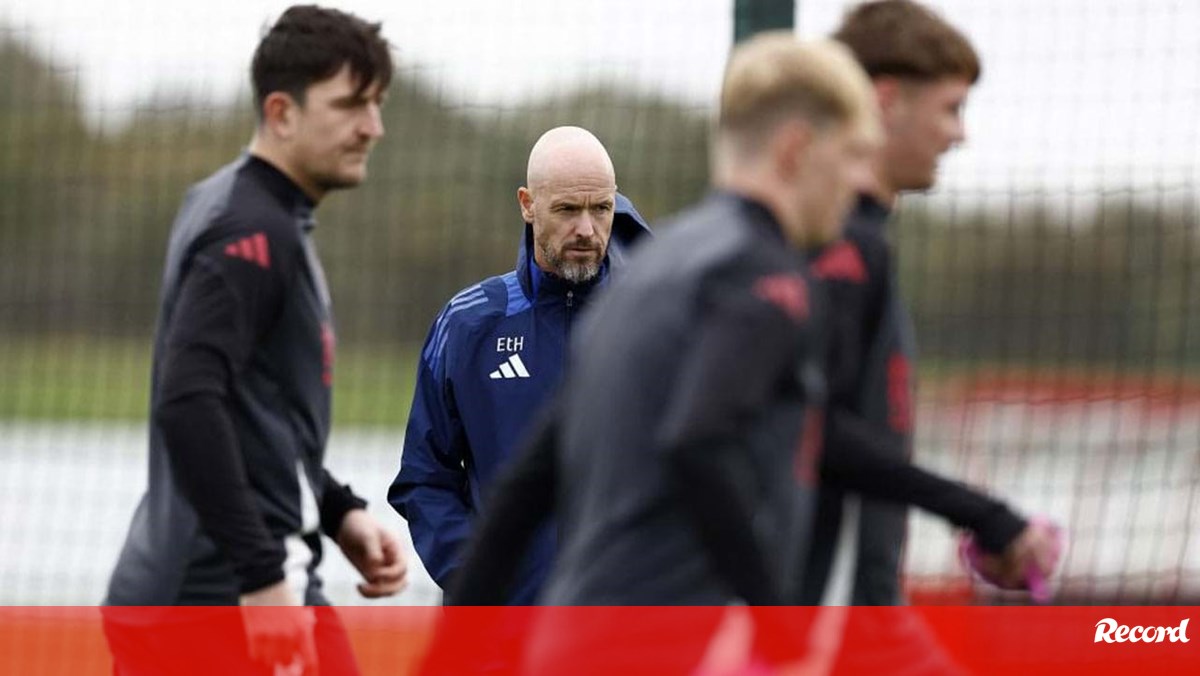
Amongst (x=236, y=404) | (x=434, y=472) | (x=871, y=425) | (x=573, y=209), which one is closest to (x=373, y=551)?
(x=434, y=472)

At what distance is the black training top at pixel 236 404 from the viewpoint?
365 centimetres

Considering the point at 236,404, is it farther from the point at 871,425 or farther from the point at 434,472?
Result: the point at 871,425

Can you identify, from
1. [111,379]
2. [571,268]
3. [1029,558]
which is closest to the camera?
[1029,558]

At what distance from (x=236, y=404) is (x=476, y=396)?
37.4 inches

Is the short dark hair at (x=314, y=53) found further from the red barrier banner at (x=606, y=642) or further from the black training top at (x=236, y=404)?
the red barrier banner at (x=606, y=642)

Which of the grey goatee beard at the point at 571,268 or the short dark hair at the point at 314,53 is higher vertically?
the short dark hair at the point at 314,53

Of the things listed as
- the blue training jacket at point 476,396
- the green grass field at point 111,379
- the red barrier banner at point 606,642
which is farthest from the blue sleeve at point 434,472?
the green grass field at point 111,379

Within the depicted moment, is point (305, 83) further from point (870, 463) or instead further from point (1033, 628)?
point (1033, 628)

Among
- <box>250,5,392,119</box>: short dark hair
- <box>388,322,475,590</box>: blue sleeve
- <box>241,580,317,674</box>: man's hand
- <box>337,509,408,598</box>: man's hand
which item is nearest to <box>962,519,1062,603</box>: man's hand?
<box>241,580,317,674</box>: man's hand

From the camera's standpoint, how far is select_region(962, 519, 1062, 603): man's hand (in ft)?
10.2

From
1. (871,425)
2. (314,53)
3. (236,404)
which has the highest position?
(314,53)

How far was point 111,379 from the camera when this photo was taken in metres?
8.94

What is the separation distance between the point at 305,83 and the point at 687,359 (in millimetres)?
1580

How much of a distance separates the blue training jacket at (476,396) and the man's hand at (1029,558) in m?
1.57
